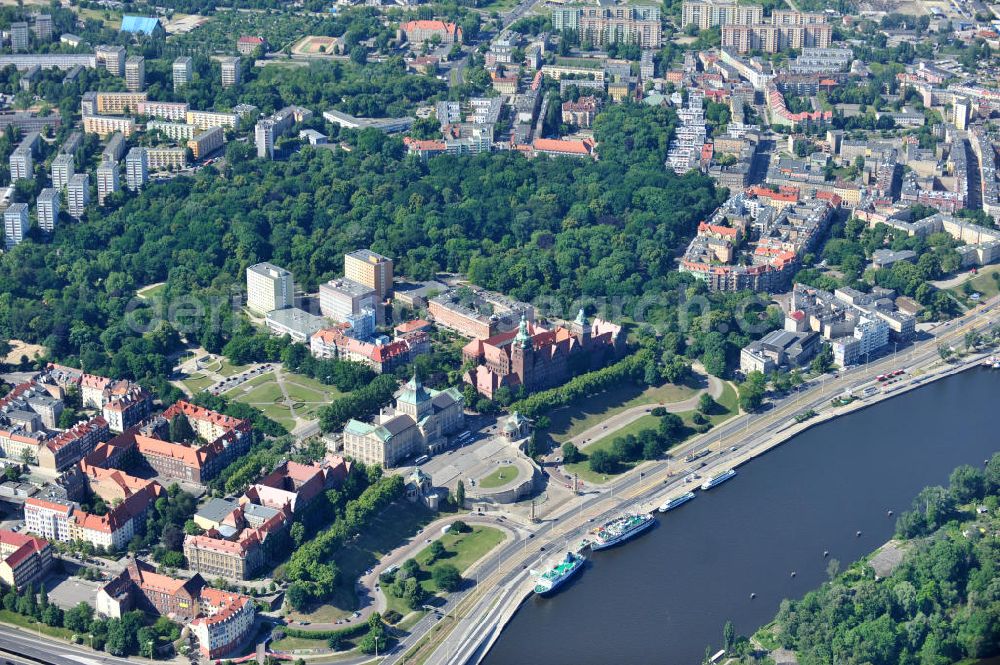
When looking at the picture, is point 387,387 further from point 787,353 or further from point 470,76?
point 470,76

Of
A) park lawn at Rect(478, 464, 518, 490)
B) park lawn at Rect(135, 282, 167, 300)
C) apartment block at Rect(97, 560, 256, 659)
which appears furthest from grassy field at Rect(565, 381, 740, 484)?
park lawn at Rect(135, 282, 167, 300)

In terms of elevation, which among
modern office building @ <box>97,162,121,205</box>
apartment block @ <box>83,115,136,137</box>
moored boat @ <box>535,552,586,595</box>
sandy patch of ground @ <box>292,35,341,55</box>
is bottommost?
moored boat @ <box>535,552,586,595</box>

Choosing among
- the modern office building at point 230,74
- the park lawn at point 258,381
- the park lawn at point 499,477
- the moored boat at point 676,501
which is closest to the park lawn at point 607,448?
the park lawn at point 499,477

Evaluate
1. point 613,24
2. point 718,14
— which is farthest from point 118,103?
point 718,14

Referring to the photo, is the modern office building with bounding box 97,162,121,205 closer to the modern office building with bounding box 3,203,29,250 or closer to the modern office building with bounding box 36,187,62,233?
the modern office building with bounding box 36,187,62,233

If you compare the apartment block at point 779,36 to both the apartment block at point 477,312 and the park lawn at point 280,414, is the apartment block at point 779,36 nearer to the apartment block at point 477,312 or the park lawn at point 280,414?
the apartment block at point 477,312
